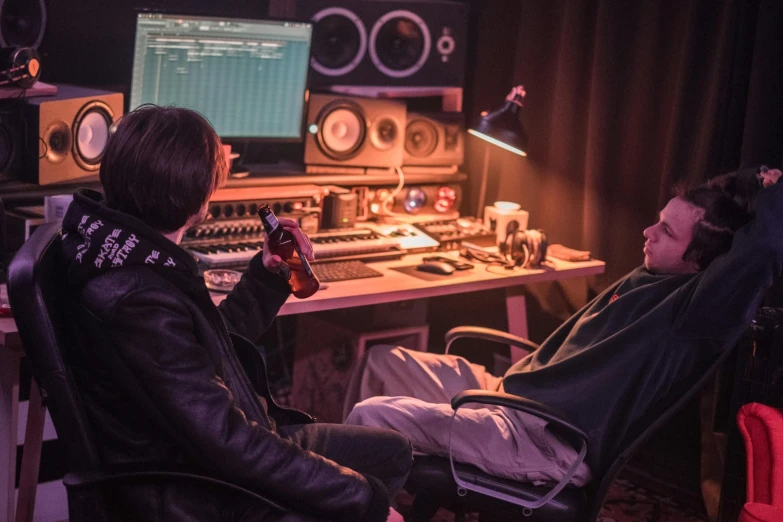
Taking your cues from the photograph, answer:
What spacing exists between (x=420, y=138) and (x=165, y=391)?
7.30ft

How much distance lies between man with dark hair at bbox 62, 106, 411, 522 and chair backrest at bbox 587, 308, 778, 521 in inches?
24.7

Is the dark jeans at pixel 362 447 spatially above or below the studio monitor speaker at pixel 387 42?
below

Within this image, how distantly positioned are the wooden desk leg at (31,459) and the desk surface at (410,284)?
1.67ft

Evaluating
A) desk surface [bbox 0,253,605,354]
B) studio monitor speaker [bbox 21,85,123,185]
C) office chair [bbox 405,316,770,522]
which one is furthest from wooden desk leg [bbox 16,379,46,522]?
office chair [bbox 405,316,770,522]

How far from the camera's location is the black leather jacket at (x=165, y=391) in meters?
1.45

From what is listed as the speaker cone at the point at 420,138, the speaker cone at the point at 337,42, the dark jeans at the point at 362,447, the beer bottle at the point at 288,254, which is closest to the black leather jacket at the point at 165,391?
the dark jeans at the point at 362,447

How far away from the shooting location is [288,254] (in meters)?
2.09

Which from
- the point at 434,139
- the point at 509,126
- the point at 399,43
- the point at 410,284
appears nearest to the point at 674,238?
the point at 410,284

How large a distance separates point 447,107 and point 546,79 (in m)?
0.40

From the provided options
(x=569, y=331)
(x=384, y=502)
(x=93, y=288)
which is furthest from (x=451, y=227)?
(x=93, y=288)

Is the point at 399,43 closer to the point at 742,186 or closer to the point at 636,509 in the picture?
the point at 742,186

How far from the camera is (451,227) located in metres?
3.31

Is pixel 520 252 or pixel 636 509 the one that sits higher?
pixel 520 252

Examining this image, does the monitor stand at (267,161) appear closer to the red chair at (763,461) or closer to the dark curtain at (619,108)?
the dark curtain at (619,108)
